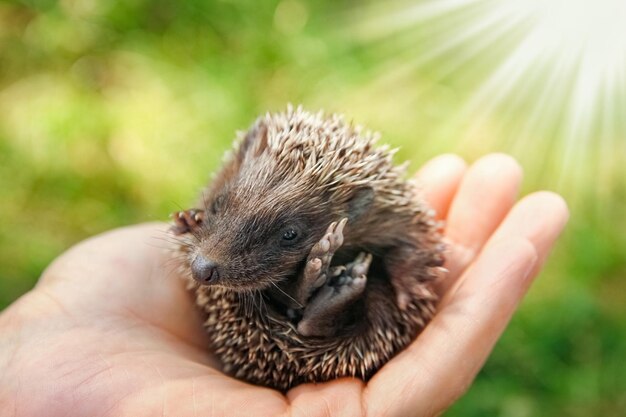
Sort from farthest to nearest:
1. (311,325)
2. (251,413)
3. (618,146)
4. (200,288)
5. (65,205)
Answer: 1. (618,146)
2. (65,205)
3. (200,288)
4. (311,325)
5. (251,413)

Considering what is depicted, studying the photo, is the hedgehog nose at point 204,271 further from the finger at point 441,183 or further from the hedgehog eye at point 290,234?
the finger at point 441,183

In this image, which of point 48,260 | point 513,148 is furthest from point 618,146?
point 48,260

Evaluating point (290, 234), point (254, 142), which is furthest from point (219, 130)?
point (290, 234)

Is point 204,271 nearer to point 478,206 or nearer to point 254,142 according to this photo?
point 254,142

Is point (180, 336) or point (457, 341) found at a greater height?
point (457, 341)

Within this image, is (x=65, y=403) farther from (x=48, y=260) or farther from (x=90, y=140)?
(x=90, y=140)

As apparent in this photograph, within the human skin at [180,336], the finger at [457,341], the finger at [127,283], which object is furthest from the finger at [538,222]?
the finger at [127,283]

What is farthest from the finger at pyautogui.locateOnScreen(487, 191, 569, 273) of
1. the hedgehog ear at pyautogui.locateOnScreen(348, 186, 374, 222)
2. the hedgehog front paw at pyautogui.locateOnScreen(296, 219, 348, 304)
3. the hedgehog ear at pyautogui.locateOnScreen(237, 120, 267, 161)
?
the hedgehog ear at pyautogui.locateOnScreen(237, 120, 267, 161)
